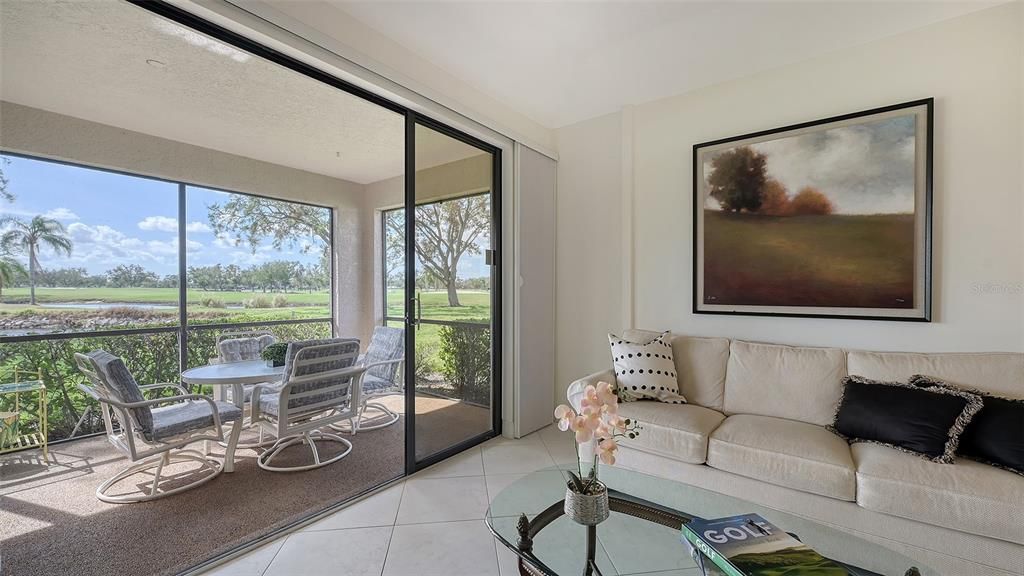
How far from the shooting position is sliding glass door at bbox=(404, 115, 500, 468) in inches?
107

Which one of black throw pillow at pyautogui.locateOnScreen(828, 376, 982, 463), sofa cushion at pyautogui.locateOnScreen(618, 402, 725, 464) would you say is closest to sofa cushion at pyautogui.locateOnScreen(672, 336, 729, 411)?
sofa cushion at pyautogui.locateOnScreen(618, 402, 725, 464)

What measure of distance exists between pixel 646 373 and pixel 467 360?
4.53ft

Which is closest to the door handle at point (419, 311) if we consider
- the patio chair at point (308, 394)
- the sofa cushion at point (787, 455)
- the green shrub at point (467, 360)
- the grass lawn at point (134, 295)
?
the green shrub at point (467, 360)

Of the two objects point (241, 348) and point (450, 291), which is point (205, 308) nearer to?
point (241, 348)

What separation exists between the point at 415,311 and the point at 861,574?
2.41m

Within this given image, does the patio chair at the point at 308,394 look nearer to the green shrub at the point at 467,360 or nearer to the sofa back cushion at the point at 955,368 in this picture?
the green shrub at the point at 467,360

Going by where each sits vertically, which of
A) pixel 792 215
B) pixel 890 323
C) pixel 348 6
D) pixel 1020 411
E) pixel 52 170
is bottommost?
pixel 1020 411

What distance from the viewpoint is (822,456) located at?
69.7 inches

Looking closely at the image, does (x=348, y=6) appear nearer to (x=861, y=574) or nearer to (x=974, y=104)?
(x=861, y=574)

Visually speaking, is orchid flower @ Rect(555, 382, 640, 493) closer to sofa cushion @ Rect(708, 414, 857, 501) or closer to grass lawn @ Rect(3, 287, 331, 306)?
sofa cushion @ Rect(708, 414, 857, 501)

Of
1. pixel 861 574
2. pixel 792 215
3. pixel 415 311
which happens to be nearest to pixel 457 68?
pixel 415 311

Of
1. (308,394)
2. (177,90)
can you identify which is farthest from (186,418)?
(177,90)

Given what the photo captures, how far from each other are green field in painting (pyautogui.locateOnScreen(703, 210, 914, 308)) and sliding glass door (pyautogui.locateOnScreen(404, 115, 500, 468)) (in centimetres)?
172

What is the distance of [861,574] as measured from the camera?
1.17 meters
